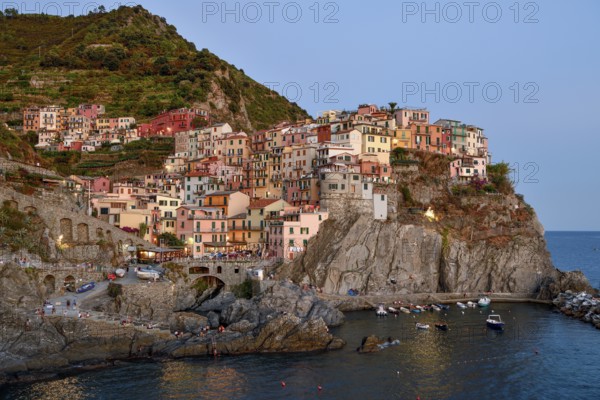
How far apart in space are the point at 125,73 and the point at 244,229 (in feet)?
271

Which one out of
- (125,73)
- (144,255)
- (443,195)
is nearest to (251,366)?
(144,255)

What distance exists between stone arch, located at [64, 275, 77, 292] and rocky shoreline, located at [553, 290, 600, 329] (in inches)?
1948

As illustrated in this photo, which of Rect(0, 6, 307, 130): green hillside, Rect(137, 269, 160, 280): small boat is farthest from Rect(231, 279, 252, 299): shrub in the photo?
Rect(0, 6, 307, 130): green hillside

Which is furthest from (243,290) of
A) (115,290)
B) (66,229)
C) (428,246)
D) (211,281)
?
(428,246)

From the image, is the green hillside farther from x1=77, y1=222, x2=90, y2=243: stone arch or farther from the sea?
the sea

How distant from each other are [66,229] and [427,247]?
4070 cm

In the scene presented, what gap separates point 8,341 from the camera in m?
46.9

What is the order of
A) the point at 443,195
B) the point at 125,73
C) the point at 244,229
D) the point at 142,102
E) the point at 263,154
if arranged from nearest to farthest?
the point at 244,229 < the point at 443,195 < the point at 263,154 < the point at 142,102 < the point at 125,73

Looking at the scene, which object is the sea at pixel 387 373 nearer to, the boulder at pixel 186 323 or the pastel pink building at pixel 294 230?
the boulder at pixel 186 323

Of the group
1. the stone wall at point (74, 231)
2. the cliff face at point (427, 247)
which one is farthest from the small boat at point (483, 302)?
the stone wall at point (74, 231)

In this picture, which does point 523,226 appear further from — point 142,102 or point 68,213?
point 142,102

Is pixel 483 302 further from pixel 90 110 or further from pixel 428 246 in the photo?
pixel 90 110

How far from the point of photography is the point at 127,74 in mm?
148625

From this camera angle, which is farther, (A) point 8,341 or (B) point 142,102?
(B) point 142,102
